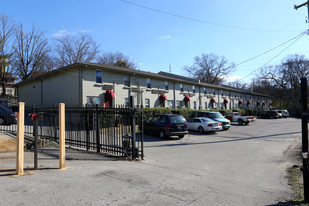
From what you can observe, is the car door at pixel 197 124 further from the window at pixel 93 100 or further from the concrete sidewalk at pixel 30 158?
the concrete sidewalk at pixel 30 158

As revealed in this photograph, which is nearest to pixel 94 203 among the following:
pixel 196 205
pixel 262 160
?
pixel 196 205

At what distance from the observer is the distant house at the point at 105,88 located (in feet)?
66.9

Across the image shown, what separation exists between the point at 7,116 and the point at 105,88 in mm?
9547

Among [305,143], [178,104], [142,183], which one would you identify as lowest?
[142,183]

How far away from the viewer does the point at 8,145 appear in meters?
8.49

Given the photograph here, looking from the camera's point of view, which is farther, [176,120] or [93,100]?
[93,100]

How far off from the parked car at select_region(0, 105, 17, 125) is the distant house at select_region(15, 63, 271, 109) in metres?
5.99

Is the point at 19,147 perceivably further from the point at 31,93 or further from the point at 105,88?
the point at 31,93

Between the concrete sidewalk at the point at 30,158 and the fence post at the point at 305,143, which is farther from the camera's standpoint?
the concrete sidewalk at the point at 30,158

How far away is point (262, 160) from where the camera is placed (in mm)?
8602

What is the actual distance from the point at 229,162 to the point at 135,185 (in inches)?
180

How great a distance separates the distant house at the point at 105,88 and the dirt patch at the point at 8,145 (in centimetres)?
943

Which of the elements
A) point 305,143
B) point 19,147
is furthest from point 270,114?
point 19,147

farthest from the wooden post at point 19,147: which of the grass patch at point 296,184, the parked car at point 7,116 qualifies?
the parked car at point 7,116
